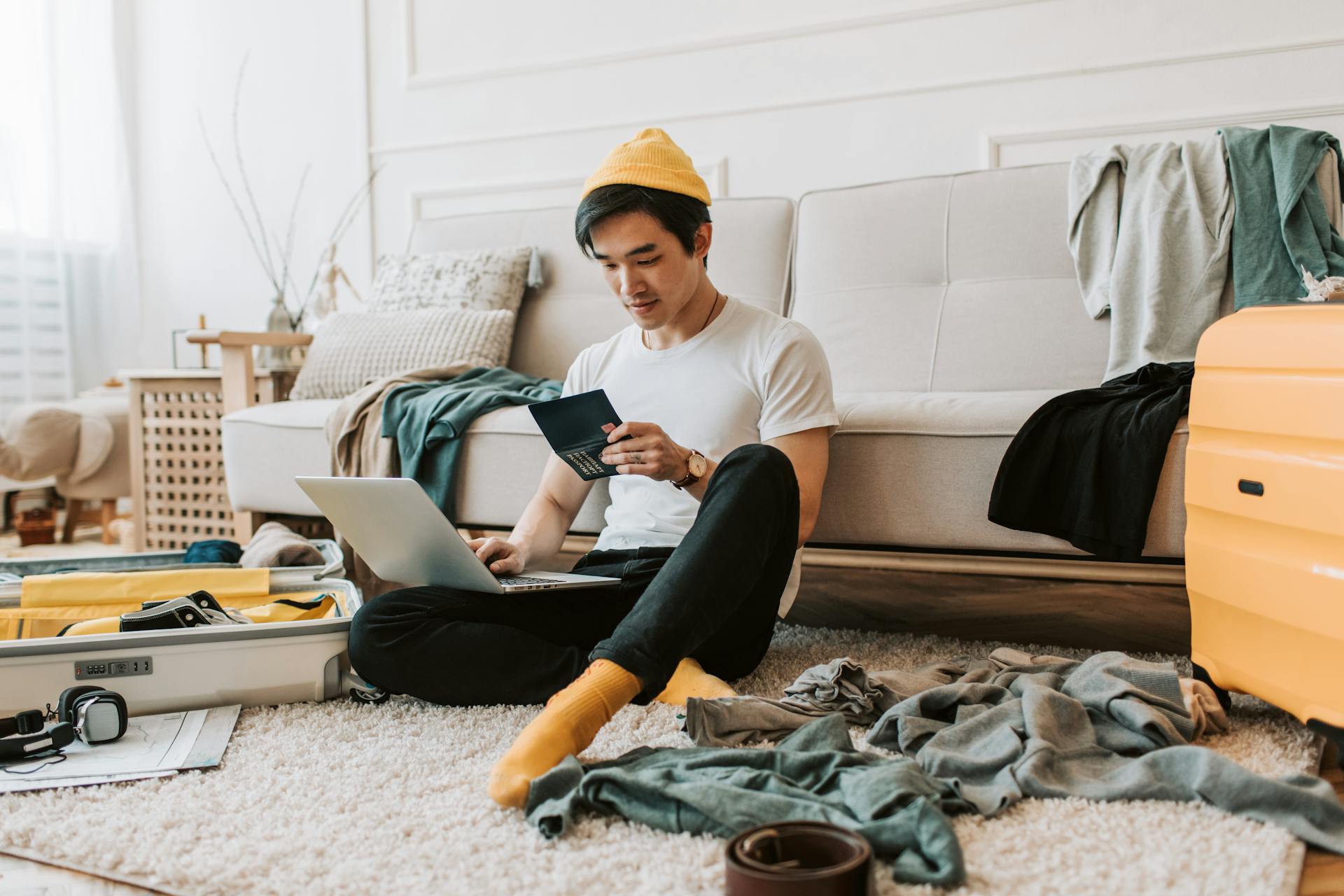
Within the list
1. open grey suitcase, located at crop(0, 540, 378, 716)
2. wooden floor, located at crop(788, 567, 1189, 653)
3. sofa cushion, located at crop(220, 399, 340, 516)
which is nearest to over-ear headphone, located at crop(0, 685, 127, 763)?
open grey suitcase, located at crop(0, 540, 378, 716)

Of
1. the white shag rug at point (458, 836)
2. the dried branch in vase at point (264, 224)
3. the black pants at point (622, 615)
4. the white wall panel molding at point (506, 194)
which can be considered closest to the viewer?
the white shag rug at point (458, 836)

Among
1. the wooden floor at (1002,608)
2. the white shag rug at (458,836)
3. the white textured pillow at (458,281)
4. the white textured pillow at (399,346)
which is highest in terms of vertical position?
the white textured pillow at (458,281)

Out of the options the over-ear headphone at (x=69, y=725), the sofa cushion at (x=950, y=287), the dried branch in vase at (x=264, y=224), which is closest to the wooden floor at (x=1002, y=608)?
the sofa cushion at (x=950, y=287)

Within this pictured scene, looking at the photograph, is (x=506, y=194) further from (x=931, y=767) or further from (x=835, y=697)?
(x=931, y=767)

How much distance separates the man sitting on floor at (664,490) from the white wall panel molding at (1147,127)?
1502 millimetres

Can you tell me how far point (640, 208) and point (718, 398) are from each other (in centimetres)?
29

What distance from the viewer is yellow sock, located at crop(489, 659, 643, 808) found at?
109cm

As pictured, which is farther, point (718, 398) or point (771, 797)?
point (718, 398)

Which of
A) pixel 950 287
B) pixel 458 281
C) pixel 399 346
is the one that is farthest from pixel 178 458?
pixel 950 287

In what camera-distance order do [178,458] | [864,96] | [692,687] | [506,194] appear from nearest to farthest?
1. [692,687]
2. [178,458]
3. [864,96]
4. [506,194]

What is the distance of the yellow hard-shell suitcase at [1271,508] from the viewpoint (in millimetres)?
1102

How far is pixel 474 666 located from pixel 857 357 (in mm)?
1211

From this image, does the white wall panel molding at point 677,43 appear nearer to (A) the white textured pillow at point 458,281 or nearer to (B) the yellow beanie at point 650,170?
(A) the white textured pillow at point 458,281

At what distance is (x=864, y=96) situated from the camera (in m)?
2.96
